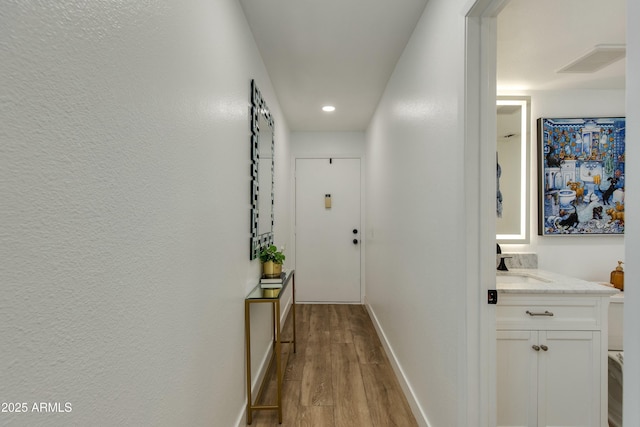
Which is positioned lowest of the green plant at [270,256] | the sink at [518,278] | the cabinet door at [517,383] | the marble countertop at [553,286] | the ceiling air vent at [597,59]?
the cabinet door at [517,383]

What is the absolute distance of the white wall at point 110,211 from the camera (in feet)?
1.68

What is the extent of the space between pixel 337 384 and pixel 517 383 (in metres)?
1.24

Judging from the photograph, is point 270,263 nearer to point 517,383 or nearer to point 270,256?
point 270,256

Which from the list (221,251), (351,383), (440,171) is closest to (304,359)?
(351,383)

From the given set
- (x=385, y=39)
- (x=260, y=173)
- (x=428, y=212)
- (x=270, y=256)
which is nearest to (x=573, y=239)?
(x=428, y=212)

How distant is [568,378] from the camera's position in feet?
5.57

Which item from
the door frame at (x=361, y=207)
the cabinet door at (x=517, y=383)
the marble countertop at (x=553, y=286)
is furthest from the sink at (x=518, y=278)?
the door frame at (x=361, y=207)

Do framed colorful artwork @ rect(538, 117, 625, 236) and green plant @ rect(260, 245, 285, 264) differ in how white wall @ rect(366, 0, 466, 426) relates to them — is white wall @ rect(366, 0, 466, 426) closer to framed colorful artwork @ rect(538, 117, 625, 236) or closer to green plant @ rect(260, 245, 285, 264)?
green plant @ rect(260, 245, 285, 264)

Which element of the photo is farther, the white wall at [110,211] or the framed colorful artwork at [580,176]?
the framed colorful artwork at [580,176]

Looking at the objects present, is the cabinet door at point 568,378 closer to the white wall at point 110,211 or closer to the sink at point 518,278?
the sink at point 518,278

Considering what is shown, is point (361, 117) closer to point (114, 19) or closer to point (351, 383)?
point (351, 383)

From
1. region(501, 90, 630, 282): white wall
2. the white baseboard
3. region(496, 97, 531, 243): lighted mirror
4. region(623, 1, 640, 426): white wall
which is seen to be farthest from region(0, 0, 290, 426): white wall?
region(501, 90, 630, 282): white wall

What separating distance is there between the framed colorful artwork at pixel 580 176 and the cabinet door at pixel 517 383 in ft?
3.74

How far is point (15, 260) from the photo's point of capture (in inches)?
19.7
